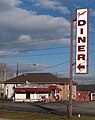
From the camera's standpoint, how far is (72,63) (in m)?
30.5

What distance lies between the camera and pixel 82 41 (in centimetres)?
3144

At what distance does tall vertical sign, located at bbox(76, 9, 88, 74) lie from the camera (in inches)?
1231

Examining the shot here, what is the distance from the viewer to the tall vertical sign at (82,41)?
103 ft

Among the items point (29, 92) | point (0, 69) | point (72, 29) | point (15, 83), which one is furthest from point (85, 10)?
point (0, 69)

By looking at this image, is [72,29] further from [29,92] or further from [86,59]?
[29,92]

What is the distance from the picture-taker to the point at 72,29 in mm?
30969

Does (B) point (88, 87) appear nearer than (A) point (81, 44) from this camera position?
No

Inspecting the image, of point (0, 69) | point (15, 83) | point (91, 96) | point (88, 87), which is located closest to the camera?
point (15, 83)

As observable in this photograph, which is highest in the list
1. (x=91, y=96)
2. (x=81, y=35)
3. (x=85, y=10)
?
A: (x=85, y=10)

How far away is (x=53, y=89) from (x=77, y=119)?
184ft

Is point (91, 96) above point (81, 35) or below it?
below

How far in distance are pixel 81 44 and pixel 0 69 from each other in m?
110

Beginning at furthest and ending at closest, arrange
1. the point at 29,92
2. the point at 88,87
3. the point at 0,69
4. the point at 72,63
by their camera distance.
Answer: the point at 0,69
the point at 88,87
the point at 29,92
the point at 72,63

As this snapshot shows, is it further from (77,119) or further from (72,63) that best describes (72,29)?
(77,119)
